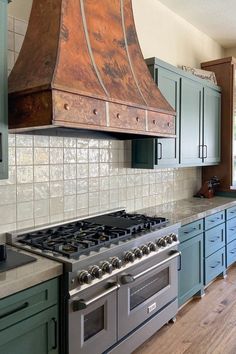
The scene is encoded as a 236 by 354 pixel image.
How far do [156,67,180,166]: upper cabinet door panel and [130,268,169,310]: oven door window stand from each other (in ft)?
3.35

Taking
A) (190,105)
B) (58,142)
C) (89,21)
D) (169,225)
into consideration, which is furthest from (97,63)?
(190,105)

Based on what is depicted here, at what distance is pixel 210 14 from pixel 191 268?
2.87 m

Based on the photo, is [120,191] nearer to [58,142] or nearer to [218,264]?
[58,142]

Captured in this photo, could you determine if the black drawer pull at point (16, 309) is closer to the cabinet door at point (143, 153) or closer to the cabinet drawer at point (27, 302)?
the cabinet drawer at point (27, 302)

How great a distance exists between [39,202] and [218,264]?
217 cm

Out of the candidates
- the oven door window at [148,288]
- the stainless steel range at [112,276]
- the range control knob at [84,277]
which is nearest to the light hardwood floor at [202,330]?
the stainless steel range at [112,276]

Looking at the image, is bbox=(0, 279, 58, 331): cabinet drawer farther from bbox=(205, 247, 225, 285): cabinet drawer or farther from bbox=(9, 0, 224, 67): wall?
bbox=(9, 0, 224, 67): wall

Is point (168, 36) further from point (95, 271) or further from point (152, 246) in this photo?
point (95, 271)

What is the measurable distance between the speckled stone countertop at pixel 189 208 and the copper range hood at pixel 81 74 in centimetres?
96

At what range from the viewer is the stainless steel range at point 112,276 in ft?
5.39

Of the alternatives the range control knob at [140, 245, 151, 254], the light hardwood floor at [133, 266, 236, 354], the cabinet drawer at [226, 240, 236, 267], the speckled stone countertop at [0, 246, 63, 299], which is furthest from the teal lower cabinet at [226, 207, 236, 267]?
the speckled stone countertop at [0, 246, 63, 299]

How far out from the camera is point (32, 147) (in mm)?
2125

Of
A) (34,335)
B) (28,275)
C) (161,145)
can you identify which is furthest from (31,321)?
(161,145)

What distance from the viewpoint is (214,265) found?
3.25 meters
